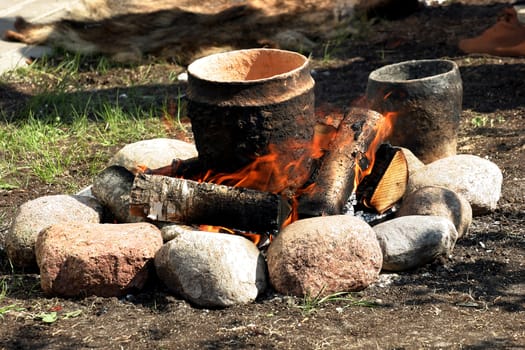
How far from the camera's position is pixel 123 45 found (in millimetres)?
9297

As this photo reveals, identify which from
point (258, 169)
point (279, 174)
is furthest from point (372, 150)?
point (258, 169)

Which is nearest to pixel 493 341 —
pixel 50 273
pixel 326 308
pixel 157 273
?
pixel 326 308

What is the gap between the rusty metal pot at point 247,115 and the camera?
4.94m

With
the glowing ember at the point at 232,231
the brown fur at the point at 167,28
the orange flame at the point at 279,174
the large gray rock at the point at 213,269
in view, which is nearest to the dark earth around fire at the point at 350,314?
the large gray rock at the point at 213,269

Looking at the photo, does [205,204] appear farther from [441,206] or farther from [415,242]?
[441,206]

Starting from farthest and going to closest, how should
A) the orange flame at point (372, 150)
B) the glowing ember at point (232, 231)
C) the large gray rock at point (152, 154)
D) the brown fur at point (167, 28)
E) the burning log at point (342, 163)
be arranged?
the brown fur at point (167, 28), the large gray rock at point (152, 154), the orange flame at point (372, 150), the burning log at point (342, 163), the glowing ember at point (232, 231)

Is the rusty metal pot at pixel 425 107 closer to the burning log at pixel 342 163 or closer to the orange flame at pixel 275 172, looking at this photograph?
the burning log at pixel 342 163

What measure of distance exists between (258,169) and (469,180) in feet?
4.49

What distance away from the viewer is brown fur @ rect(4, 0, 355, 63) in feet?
30.2

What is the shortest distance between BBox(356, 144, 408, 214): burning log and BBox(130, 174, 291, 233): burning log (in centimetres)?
64

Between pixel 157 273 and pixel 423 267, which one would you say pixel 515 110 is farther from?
pixel 157 273

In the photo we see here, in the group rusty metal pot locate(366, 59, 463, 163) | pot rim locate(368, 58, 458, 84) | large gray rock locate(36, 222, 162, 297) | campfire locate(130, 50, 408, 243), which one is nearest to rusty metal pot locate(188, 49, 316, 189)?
campfire locate(130, 50, 408, 243)

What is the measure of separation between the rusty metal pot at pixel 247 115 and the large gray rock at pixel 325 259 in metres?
0.65

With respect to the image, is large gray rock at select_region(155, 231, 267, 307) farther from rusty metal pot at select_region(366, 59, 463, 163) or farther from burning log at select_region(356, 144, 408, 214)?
rusty metal pot at select_region(366, 59, 463, 163)
